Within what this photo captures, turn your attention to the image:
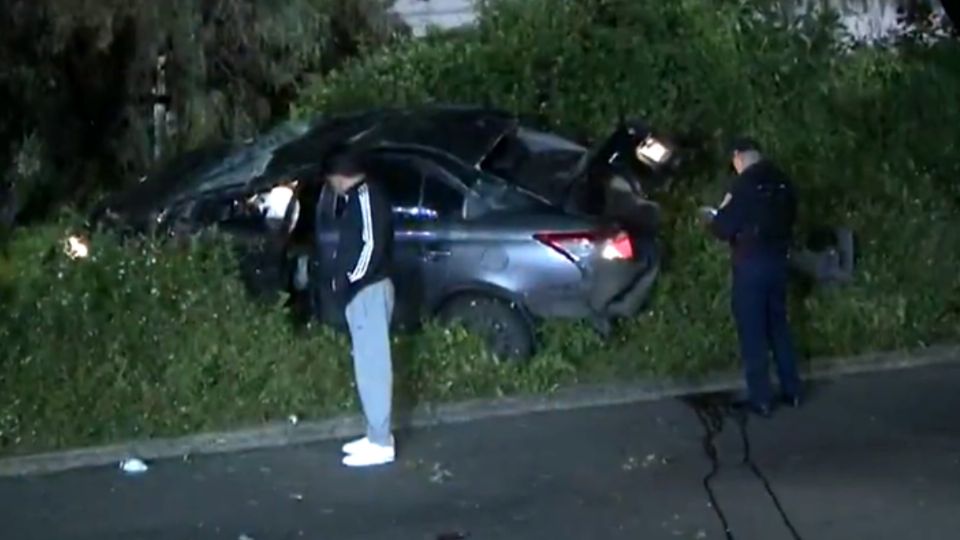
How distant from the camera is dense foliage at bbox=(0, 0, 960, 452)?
1326 centimetres

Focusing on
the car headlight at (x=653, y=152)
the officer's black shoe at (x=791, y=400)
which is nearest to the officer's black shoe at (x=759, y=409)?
the officer's black shoe at (x=791, y=400)

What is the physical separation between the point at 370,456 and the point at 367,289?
3.18 ft

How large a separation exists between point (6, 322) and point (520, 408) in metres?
3.24

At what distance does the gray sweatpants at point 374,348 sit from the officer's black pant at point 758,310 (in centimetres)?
226

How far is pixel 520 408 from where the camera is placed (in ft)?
44.6

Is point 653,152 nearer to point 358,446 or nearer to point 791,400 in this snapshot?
point 791,400

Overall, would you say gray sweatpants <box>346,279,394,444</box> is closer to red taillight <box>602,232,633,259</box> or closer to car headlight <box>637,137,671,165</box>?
red taillight <box>602,232,633,259</box>

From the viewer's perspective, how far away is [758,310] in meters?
12.9

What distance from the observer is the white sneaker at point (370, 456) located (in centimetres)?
1206

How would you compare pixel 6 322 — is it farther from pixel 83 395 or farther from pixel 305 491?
pixel 305 491

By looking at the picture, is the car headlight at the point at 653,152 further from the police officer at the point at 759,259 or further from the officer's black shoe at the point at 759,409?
the officer's black shoe at the point at 759,409

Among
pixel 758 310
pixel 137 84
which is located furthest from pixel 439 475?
pixel 137 84

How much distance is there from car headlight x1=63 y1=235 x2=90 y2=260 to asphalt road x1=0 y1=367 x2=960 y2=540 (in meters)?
1.87

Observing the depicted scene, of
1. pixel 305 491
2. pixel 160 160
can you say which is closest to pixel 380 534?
pixel 305 491
